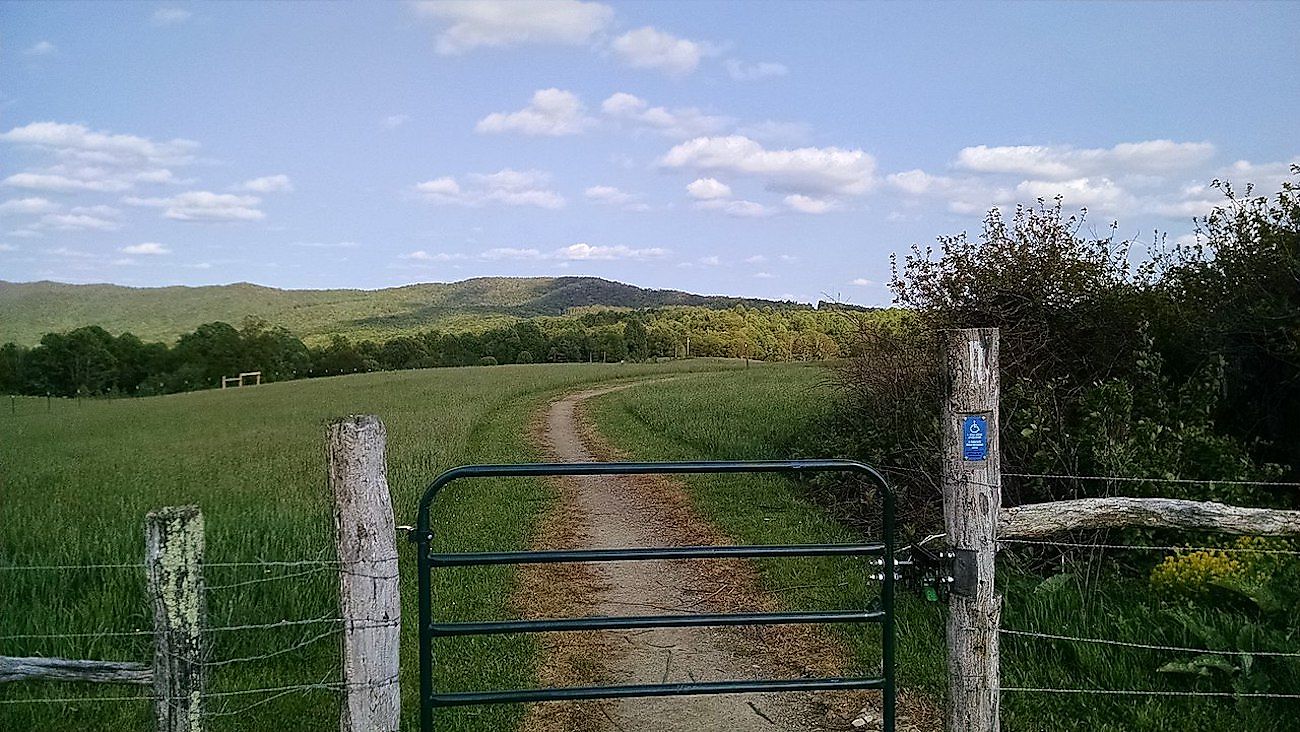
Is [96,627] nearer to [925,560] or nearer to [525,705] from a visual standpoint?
[525,705]

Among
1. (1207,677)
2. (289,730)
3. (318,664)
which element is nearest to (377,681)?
(289,730)

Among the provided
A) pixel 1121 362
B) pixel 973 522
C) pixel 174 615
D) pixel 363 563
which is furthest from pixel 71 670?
pixel 1121 362

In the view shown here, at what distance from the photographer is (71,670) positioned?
3.84 meters

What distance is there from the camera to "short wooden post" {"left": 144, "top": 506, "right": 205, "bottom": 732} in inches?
146

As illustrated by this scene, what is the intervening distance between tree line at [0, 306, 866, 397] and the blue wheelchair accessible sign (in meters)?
7.58

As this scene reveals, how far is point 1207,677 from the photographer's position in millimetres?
4945

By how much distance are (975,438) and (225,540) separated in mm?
6336

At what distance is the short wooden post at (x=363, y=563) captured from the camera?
3.79m

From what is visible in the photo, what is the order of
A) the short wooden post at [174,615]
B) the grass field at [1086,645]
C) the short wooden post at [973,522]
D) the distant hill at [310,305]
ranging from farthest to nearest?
the distant hill at [310,305]
the grass field at [1086,645]
the short wooden post at [973,522]
the short wooden post at [174,615]

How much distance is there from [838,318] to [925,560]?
230 inches

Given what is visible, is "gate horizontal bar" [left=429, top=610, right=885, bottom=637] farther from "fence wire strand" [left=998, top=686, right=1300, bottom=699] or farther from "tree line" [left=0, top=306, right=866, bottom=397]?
"tree line" [left=0, top=306, right=866, bottom=397]

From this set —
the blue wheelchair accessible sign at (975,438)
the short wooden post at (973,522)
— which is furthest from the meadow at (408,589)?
the blue wheelchair accessible sign at (975,438)

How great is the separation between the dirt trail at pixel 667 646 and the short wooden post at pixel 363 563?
4.97ft

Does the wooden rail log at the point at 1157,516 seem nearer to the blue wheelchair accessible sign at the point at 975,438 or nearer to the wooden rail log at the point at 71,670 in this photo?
the blue wheelchair accessible sign at the point at 975,438
